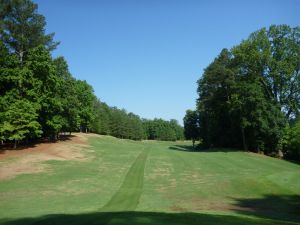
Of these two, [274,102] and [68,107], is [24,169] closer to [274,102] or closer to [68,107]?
[68,107]

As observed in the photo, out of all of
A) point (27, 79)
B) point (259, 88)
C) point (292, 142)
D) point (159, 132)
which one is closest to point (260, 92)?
point (259, 88)

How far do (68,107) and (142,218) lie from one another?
46.8 metres

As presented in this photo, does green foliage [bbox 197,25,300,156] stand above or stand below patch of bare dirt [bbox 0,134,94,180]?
above

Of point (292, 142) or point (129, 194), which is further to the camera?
point (292, 142)

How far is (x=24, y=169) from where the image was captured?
112 feet

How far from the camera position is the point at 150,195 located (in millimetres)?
23672

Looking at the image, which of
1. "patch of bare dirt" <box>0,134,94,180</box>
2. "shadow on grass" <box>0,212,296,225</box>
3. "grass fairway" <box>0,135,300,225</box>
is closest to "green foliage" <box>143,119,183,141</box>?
"patch of bare dirt" <box>0,134,94,180</box>

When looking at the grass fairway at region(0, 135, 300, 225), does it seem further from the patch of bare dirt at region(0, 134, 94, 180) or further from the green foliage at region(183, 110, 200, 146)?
the green foliage at region(183, 110, 200, 146)

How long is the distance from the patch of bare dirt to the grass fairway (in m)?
0.83

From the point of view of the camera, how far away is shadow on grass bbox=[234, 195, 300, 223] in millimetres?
18109

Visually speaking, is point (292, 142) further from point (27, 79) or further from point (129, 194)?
point (27, 79)

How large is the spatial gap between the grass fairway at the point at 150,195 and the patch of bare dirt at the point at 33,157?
83 centimetres

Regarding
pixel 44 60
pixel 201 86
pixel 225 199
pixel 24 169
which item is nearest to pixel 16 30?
pixel 44 60

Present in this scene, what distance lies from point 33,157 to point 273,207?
2937 centimetres
